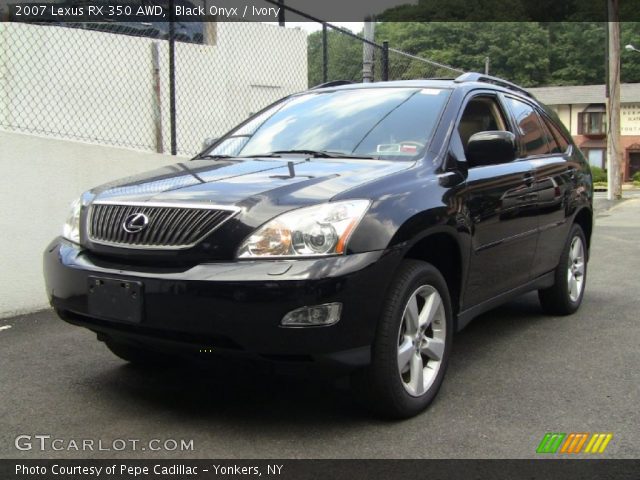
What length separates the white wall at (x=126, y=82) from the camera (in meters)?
6.77

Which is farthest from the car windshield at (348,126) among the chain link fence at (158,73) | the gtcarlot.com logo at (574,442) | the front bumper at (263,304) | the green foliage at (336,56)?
the green foliage at (336,56)

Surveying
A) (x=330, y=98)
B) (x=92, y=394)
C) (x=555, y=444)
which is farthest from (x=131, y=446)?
(x=330, y=98)

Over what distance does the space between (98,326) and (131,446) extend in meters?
0.58

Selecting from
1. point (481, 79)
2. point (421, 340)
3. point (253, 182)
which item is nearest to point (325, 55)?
point (481, 79)

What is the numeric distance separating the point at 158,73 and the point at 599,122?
159ft

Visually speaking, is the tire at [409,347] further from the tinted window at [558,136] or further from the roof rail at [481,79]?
the tinted window at [558,136]

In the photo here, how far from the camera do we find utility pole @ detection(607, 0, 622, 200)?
2138cm

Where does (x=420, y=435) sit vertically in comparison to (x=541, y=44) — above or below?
below

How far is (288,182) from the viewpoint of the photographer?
3.24 metres

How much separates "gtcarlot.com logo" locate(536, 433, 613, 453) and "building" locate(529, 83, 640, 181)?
4992 cm

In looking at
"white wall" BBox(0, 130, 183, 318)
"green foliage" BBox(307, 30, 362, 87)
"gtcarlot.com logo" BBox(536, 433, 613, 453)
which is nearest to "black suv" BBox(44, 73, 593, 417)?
"gtcarlot.com logo" BBox(536, 433, 613, 453)

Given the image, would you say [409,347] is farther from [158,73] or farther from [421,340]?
[158,73]

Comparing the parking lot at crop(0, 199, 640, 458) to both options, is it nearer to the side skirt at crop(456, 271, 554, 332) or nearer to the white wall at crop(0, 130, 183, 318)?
the side skirt at crop(456, 271, 554, 332)

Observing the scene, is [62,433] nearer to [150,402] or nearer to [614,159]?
[150,402]
